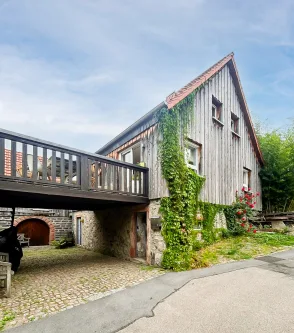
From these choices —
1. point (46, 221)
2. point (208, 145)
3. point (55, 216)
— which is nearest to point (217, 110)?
point (208, 145)

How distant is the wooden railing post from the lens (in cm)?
661

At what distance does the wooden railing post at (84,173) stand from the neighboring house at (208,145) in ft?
7.89

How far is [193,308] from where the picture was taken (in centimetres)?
430

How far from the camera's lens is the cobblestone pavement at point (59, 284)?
4398 mm

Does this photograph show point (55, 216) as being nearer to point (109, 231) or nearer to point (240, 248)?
point (109, 231)

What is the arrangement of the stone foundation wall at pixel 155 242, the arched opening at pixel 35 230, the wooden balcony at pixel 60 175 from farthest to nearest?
1. the arched opening at pixel 35 230
2. the stone foundation wall at pixel 155 242
3. the wooden balcony at pixel 60 175

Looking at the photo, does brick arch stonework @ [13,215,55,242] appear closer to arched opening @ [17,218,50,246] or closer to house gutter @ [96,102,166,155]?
arched opening @ [17,218,50,246]

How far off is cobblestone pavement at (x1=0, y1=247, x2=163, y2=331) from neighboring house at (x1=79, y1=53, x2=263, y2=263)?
1.18 m

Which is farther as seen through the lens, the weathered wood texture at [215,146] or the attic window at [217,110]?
the attic window at [217,110]

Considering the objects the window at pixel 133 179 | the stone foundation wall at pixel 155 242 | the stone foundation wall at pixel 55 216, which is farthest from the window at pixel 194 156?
the stone foundation wall at pixel 55 216

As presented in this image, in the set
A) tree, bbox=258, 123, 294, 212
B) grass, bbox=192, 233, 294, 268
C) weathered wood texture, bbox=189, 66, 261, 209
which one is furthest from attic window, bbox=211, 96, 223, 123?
tree, bbox=258, 123, 294, 212

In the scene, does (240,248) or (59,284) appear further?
(240,248)

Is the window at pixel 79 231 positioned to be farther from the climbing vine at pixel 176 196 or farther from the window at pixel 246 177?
the window at pixel 246 177

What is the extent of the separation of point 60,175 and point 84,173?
0.68m
